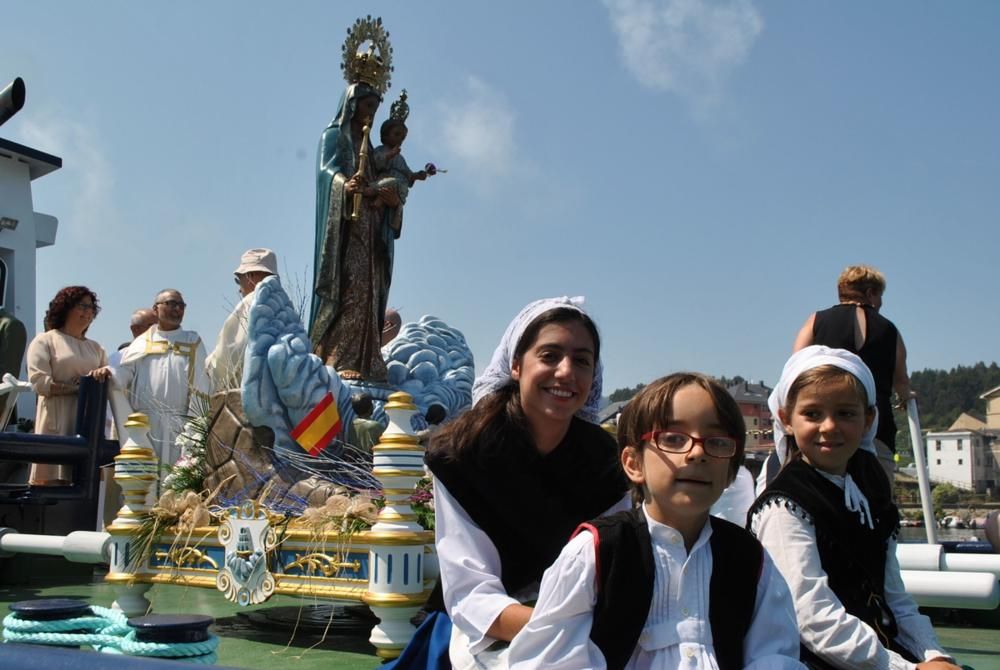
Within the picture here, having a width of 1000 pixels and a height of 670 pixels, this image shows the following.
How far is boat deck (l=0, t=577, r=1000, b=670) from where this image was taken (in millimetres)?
3812

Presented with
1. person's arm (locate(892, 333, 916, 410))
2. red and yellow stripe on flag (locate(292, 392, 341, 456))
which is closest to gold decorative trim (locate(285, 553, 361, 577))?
red and yellow stripe on flag (locate(292, 392, 341, 456))

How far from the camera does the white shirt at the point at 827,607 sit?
79.3 inches

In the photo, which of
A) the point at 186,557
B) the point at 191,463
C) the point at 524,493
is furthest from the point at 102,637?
the point at 191,463

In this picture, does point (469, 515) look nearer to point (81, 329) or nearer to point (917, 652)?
point (917, 652)

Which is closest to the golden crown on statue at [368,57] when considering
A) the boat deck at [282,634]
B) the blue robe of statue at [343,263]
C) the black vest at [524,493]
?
the blue robe of statue at [343,263]

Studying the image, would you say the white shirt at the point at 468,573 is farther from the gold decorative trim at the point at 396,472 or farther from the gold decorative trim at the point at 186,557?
the gold decorative trim at the point at 186,557

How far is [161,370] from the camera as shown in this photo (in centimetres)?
802

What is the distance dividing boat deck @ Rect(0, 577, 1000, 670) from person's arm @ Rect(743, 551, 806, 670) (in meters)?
1.83

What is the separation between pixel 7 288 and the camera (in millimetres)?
17781

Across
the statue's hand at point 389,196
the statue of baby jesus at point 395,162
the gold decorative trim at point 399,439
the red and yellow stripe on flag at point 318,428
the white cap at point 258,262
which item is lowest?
the gold decorative trim at point 399,439

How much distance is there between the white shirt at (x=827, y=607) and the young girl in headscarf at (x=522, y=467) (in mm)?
430

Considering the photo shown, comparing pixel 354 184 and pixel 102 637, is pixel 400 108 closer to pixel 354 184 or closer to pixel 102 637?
pixel 354 184

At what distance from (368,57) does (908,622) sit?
6.39 metres

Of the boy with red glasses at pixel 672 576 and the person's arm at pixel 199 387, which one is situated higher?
the person's arm at pixel 199 387
